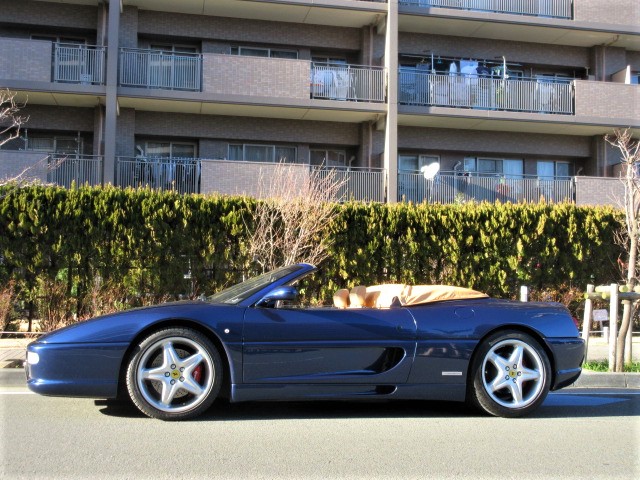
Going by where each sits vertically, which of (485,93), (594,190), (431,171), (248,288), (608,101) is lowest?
(248,288)

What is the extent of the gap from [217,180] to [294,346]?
39.2 ft

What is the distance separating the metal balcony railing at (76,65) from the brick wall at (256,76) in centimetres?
271

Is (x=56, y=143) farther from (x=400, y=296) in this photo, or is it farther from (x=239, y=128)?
(x=400, y=296)

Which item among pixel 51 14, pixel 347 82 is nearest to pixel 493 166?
pixel 347 82

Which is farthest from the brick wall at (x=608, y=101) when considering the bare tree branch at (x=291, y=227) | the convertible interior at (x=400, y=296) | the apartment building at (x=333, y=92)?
the convertible interior at (x=400, y=296)

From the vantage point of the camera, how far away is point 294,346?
530 cm

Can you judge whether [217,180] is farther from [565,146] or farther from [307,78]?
[565,146]

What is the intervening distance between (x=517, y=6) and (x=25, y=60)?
45.4ft

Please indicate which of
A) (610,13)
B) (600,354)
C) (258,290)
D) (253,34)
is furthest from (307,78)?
(258,290)

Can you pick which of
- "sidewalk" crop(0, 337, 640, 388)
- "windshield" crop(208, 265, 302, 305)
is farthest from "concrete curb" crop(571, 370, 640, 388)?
"windshield" crop(208, 265, 302, 305)

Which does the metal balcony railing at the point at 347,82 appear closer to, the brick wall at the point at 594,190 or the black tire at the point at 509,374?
the brick wall at the point at 594,190

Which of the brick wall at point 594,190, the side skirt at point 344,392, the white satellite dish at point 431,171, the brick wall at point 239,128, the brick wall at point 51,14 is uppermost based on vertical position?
the brick wall at point 51,14

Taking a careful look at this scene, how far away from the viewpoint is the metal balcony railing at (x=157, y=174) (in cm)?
1702

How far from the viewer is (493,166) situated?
20422mm
